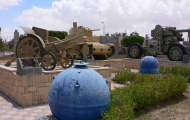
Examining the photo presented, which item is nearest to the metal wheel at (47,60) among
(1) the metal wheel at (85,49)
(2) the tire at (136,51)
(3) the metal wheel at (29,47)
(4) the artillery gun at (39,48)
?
(4) the artillery gun at (39,48)

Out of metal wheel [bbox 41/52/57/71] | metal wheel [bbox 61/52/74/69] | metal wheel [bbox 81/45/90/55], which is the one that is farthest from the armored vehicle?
metal wheel [bbox 81/45/90/55]

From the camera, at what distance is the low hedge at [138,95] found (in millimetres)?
3615

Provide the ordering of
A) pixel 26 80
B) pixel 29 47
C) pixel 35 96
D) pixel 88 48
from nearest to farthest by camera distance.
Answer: pixel 26 80 → pixel 35 96 → pixel 29 47 → pixel 88 48

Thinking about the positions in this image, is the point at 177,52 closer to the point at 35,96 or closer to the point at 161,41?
the point at 161,41

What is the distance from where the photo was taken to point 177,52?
41.5ft

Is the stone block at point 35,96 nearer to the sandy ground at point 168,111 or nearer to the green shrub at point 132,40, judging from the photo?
the sandy ground at point 168,111

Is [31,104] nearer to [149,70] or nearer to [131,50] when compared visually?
[149,70]

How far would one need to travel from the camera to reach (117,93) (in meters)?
4.58

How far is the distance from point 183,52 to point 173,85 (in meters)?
6.75

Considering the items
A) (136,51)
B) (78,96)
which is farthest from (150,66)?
(78,96)

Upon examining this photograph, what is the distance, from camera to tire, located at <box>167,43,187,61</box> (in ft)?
40.4

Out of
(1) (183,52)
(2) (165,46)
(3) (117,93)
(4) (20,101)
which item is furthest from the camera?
(2) (165,46)

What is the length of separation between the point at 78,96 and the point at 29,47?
5701mm

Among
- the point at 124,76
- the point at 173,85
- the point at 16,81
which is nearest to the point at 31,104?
the point at 16,81
